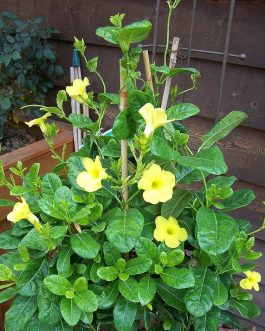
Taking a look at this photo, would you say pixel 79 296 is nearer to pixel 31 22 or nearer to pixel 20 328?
pixel 20 328

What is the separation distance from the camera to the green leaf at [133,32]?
0.70m

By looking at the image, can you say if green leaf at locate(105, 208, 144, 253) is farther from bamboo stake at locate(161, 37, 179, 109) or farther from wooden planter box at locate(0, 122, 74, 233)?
wooden planter box at locate(0, 122, 74, 233)

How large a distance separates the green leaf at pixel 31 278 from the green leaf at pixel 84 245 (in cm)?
12

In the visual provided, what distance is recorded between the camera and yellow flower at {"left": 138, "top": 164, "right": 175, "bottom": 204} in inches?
27.8

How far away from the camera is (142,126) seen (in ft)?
2.38

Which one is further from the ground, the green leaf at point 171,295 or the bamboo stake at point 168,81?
the bamboo stake at point 168,81

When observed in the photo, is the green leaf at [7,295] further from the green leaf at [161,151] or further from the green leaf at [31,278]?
the green leaf at [161,151]

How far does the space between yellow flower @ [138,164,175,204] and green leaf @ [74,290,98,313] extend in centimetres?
24

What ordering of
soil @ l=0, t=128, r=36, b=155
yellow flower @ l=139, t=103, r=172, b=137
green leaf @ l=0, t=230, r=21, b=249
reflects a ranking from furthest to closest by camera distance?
soil @ l=0, t=128, r=36, b=155, green leaf @ l=0, t=230, r=21, b=249, yellow flower @ l=139, t=103, r=172, b=137

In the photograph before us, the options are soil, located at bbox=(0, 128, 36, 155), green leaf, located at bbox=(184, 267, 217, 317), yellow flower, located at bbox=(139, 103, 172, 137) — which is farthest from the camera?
soil, located at bbox=(0, 128, 36, 155)

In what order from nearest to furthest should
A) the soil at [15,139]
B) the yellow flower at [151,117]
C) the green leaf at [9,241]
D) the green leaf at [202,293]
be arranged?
1. the yellow flower at [151,117]
2. the green leaf at [202,293]
3. the green leaf at [9,241]
4. the soil at [15,139]

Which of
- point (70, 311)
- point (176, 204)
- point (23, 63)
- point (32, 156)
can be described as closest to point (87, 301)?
point (70, 311)

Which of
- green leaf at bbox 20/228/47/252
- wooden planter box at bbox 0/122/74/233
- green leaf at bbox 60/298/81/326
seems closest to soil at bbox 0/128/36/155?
wooden planter box at bbox 0/122/74/233

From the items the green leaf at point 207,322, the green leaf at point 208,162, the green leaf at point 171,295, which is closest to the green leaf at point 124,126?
the green leaf at point 208,162
